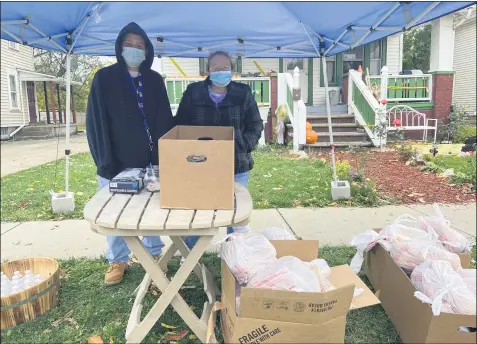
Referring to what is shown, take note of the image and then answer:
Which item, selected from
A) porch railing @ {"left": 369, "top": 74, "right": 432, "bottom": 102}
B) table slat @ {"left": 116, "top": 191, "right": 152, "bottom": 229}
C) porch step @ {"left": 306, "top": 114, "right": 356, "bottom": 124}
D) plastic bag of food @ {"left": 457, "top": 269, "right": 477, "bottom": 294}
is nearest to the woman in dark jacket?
table slat @ {"left": 116, "top": 191, "right": 152, "bottom": 229}

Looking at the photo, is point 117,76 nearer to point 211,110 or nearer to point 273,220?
point 211,110

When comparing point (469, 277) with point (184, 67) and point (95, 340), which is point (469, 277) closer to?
point (95, 340)

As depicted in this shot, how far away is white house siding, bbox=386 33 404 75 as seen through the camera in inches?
475

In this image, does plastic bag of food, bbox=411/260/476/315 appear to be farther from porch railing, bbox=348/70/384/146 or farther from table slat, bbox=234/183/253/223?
porch railing, bbox=348/70/384/146

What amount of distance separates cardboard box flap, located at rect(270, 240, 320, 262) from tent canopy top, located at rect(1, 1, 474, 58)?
6.01 ft

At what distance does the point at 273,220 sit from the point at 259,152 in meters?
4.82

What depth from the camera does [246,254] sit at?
2.24 meters

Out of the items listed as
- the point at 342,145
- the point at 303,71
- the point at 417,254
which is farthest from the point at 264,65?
the point at 417,254

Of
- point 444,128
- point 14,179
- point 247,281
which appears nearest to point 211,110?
point 247,281

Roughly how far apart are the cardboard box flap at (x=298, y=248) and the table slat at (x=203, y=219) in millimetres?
758

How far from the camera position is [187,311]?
215cm

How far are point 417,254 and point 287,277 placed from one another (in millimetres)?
1000

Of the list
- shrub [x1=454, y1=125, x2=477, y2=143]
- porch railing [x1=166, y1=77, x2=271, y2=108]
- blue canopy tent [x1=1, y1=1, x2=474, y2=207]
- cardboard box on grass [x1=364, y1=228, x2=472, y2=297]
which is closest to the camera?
cardboard box on grass [x1=364, y1=228, x2=472, y2=297]

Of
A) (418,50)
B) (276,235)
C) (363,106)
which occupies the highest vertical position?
(418,50)
